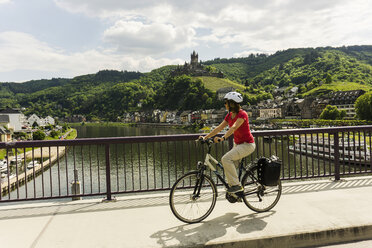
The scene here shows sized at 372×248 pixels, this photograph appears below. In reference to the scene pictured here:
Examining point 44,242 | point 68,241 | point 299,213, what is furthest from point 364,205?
point 44,242

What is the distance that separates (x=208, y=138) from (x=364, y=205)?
316 cm

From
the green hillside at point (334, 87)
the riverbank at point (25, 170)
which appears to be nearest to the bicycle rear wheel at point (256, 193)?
the riverbank at point (25, 170)

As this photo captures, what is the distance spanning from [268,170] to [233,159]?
751 millimetres

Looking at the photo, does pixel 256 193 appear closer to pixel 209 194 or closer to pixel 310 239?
pixel 209 194

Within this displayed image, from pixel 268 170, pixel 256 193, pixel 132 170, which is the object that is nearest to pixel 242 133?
pixel 268 170

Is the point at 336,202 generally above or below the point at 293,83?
below

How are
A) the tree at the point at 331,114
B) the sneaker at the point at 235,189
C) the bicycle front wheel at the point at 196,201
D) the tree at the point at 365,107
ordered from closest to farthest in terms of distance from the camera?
the bicycle front wheel at the point at 196,201, the sneaker at the point at 235,189, the tree at the point at 365,107, the tree at the point at 331,114

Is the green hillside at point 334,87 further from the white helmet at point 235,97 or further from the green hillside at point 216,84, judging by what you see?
the white helmet at point 235,97

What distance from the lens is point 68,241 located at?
4.02m

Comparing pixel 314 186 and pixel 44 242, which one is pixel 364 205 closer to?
pixel 314 186

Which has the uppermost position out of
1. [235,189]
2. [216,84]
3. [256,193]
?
[216,84]

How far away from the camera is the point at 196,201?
456 cm

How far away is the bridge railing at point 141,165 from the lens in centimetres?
602

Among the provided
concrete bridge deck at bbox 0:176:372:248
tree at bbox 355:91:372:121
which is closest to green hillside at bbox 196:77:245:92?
tree at bbox 355:91:372:121
